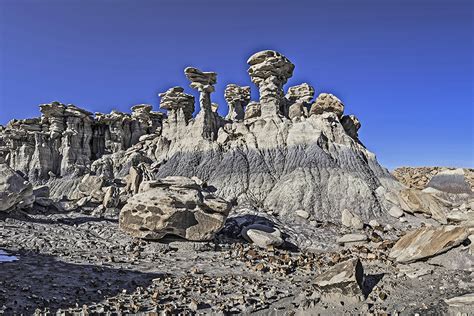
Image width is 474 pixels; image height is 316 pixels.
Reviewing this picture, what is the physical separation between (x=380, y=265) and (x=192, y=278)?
22.1ft

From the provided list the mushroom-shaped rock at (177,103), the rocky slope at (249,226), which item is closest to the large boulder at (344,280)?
the rocky slope at (249,226)

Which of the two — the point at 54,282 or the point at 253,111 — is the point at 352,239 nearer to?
the point at 54,282

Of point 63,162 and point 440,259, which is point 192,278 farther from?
point 63,162

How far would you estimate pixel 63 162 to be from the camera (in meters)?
40.1

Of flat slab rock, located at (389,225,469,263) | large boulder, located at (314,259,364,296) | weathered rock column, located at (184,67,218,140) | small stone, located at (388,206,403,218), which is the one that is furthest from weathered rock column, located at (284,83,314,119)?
large boulder, located at (314,259,364,296)

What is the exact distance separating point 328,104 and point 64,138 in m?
28.7

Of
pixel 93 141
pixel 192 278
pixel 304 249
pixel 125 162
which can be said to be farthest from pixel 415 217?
pixel 93 141

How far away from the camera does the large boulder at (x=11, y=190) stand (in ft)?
52.2

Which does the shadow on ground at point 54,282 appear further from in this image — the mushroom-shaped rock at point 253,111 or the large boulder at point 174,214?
the mushroom-shaped rock at point 253,111

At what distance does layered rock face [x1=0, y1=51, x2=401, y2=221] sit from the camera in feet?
76.2

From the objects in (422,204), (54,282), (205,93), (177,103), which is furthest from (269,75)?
(54,282)

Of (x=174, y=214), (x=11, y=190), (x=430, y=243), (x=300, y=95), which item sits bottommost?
(x=430, y=243)

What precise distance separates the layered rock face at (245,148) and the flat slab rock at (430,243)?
7394 millimetres

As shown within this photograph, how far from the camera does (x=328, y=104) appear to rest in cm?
2938
